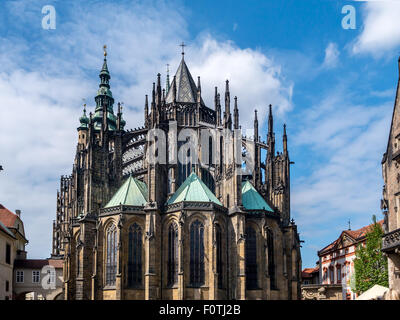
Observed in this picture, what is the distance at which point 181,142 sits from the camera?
2323 inches

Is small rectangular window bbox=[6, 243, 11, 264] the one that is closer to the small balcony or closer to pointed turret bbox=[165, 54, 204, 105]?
pointed turret bbox=[165, 54, 204, 105]

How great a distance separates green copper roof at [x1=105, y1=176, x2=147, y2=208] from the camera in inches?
1925

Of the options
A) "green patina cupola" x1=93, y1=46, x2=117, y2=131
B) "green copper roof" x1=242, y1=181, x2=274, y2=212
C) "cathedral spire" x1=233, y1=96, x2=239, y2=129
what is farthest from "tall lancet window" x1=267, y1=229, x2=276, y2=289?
"green patina cupola" x1=93, y1=46, x2=117, y2=131

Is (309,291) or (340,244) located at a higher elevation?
(340,244)

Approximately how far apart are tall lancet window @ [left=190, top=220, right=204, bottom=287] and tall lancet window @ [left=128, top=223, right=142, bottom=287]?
476 centimetres

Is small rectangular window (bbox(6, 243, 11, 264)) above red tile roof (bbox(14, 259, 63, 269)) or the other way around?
above

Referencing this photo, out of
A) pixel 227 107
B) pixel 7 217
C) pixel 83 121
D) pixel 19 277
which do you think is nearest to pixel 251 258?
pixel 227 107

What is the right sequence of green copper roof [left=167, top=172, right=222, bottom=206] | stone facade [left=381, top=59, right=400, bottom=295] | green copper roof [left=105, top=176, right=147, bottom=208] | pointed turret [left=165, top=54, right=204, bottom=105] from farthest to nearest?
pointed turret [left=165, top=54, right=204, bottom=105], green copper roof [left=105, top=176, right=147, bottom=208], green copper roof [left=167, top=172, right=222, bottom=206], stone facade [left=381, top=59, right=400, bottom=295]

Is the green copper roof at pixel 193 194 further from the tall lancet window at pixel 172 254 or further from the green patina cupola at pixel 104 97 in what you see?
the green patina cupola at pixel 104 97

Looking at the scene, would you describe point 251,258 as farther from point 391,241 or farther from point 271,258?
point 391,241

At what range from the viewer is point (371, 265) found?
144ft
